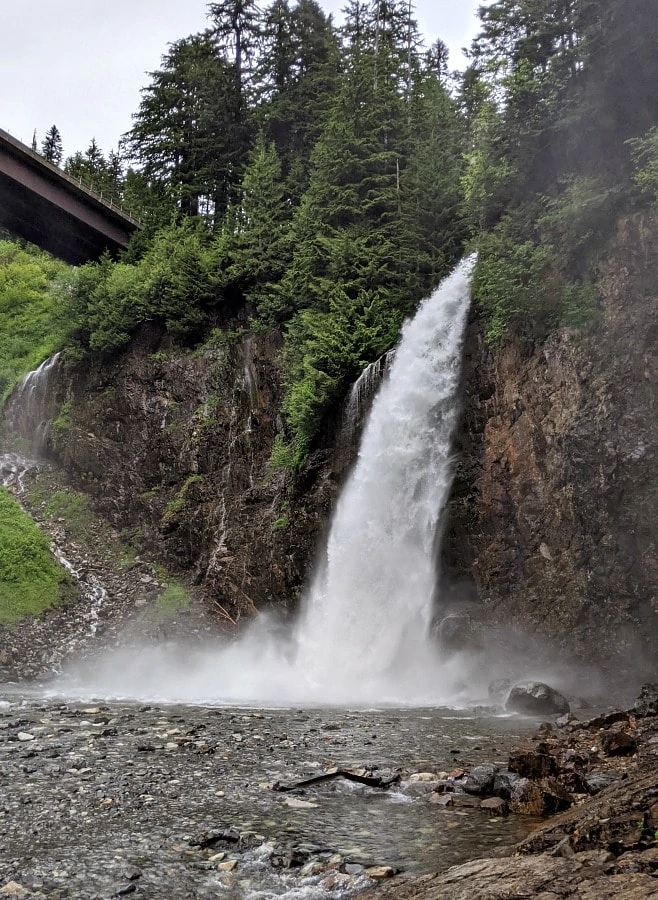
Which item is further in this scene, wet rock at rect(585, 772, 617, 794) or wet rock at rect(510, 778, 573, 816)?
wet rock at rect(585, 772, 617, 794)

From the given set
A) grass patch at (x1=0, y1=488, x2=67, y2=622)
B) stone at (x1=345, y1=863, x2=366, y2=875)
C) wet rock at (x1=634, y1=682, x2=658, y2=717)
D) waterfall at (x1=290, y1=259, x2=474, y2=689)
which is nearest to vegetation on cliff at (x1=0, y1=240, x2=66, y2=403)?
grass patch at (x1=0, y1=488, x2=67, y2=622)

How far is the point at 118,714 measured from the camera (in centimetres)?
1237

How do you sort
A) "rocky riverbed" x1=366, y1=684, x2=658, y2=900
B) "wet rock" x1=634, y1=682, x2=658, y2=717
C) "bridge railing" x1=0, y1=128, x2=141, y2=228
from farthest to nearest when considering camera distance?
"bridge railing" x1=0, y1=128, x2=141, y2=228 → "wet rock" x1=634, y1=682, x2=658, y2=717 → "rocky riverbed" x1=366, y1=684, x2=658, y2=900

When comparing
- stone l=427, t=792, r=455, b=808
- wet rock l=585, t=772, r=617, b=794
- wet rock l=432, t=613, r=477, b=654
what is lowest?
stone l=427, t=792, r=455, b=808

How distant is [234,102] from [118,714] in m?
31.4

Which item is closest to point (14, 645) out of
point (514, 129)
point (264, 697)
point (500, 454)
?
point (264, 697)

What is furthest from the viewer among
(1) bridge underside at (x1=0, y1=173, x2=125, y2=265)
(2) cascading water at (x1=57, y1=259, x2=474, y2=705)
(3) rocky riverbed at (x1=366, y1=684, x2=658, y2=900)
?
(1) bridge underside at (x1=0, y1=173, x2=125, y2=265)

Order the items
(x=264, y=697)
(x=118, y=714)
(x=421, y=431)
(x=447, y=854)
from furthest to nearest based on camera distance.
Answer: (x=421, y=431)
(x=264, y=697)
(x=118, y=714)
(x=447, y=854)

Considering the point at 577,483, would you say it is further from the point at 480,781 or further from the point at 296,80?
the point at 296,80

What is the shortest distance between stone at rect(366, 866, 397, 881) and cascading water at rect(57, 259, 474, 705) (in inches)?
444

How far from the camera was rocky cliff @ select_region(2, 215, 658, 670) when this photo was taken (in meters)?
15.6

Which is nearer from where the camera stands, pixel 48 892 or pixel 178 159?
pixel 48 892

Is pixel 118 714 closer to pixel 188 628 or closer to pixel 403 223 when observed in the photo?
pixel 188 628

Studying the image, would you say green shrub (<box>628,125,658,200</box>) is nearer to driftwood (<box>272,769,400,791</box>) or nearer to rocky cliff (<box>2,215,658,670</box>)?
rocky cliff (<box>2,215,658,670</box>)
